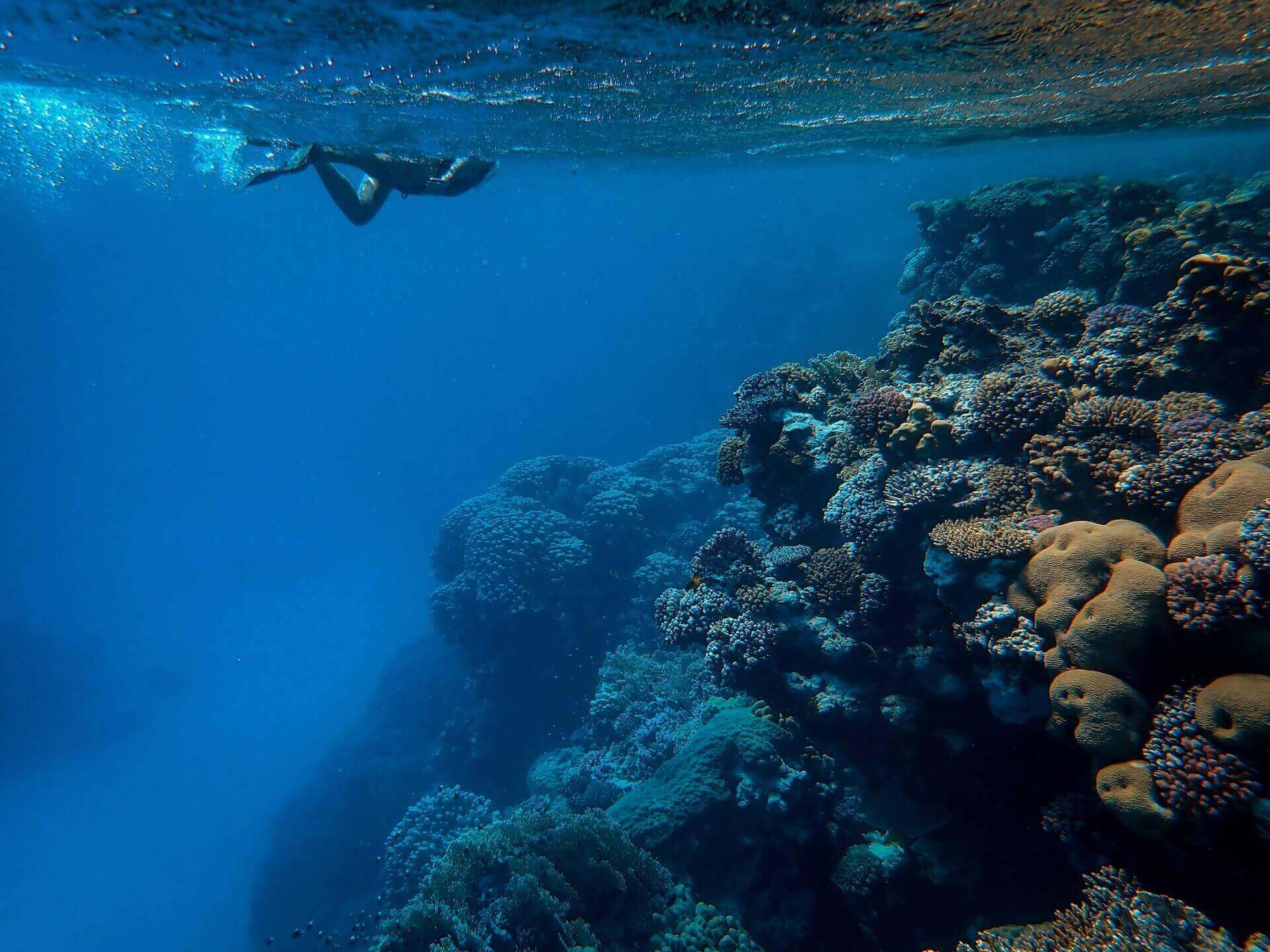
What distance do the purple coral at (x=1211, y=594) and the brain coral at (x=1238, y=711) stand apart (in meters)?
0.32

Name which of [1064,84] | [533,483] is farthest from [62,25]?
[1064,84]

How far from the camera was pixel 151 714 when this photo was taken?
35.7 metres

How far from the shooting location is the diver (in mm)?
9695

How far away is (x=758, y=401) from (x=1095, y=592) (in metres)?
4.57

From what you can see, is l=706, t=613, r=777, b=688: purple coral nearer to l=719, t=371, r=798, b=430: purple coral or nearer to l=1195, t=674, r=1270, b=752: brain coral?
l=719, t=371, r=798, b=430: purple coral

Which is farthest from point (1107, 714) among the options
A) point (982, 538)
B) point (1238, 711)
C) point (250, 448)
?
point (250, 448)

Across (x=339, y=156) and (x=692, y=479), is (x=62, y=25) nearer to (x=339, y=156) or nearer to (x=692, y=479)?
(x=339, y=156)

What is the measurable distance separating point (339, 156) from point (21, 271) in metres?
43.4

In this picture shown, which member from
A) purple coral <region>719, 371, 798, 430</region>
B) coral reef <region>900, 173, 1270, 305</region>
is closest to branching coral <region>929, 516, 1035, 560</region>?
purple coral <region>719, 371, 798, 430</region>

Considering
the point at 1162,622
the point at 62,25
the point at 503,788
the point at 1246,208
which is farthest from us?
the point at 503,788

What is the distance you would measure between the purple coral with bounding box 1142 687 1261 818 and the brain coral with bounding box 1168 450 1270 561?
0.94 metres

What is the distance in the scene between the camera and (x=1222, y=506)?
3.79 metres

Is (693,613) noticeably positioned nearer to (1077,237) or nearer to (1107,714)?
(1107,714)

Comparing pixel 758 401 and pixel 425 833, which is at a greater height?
pixel 758 401
